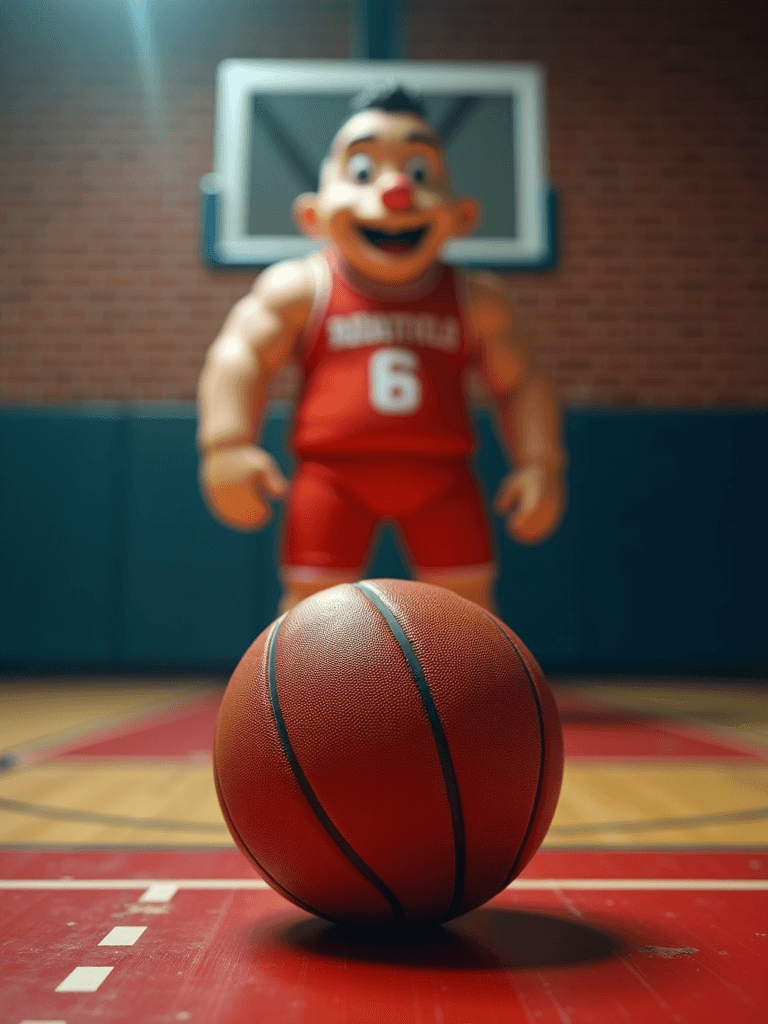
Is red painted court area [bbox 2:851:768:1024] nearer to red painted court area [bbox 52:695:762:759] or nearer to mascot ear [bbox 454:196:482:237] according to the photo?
red painted court area [bbox 52:695:762:759]

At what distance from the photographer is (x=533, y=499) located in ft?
9.12

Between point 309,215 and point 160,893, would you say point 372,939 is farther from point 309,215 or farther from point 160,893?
Result: point 309,215

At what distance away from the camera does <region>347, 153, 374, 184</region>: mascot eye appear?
9.18ft

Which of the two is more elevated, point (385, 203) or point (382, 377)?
point (385, 203)

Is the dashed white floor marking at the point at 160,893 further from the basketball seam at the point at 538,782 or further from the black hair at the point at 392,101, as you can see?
the black hair at the point at 392,101

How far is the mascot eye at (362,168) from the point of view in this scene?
9.18 feet

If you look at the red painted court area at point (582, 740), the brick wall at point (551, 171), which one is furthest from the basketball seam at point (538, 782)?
the brick wall at point (551, 171)

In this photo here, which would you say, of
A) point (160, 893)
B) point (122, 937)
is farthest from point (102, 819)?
point (122, 937)

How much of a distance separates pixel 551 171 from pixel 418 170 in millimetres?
2520

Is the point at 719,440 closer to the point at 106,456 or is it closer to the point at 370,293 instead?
the point at 370,293

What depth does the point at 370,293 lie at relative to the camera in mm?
2801

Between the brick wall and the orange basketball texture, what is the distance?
13.4ft

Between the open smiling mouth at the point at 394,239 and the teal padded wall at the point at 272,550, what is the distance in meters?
1.79

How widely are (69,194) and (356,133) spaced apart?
281 cm
